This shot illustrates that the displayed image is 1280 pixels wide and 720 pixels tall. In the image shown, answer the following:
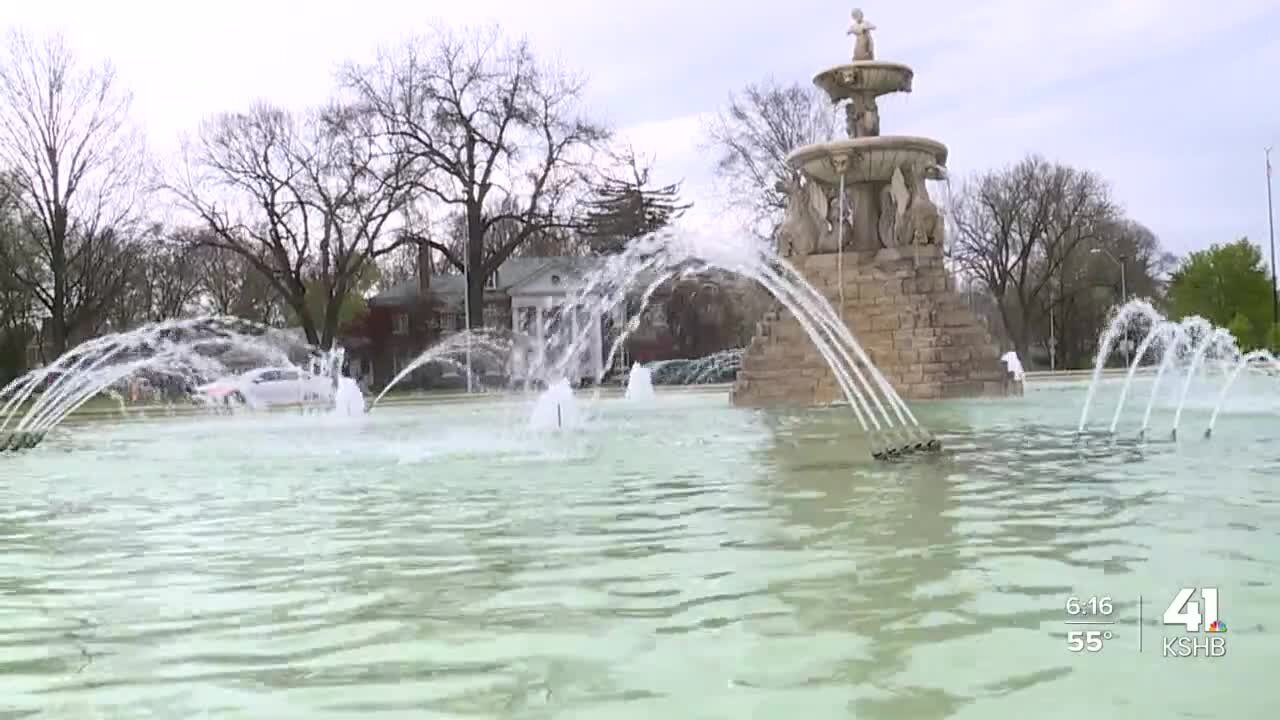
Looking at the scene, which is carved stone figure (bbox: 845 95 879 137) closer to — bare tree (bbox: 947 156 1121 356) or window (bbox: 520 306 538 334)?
bare tree (bbox: 947 156 1121 356)

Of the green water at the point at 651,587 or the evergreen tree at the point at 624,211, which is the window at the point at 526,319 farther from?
the green water at the point at 651,587

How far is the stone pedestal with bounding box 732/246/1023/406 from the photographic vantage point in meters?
21.0

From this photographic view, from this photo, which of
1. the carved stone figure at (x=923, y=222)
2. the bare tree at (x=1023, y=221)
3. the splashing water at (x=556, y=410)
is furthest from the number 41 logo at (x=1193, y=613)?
the bare tree at (x=1023, y=221)

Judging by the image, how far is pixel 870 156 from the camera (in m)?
21.9

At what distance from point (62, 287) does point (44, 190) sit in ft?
10.8

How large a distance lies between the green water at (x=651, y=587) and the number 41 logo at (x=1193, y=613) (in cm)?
6

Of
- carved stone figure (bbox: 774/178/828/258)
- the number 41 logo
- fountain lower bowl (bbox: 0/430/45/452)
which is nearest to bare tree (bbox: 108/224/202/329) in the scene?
carved stone figure (bbox: 774/178/828/258)

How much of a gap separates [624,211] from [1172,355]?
35967 millimetres

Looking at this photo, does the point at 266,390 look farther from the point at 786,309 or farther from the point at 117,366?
Answer: the point at 786,309

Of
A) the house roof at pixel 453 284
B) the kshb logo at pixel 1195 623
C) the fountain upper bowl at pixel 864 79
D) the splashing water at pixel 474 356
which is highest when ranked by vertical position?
the house roof at pixel 453 284

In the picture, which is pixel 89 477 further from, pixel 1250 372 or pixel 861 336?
pixel 1250 372

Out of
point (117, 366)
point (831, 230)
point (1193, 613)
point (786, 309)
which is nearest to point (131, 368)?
point (117, 366)

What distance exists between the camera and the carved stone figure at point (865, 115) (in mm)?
23281

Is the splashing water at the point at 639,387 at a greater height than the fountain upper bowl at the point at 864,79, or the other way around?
the fountain upper bowl at the point at 864,79
